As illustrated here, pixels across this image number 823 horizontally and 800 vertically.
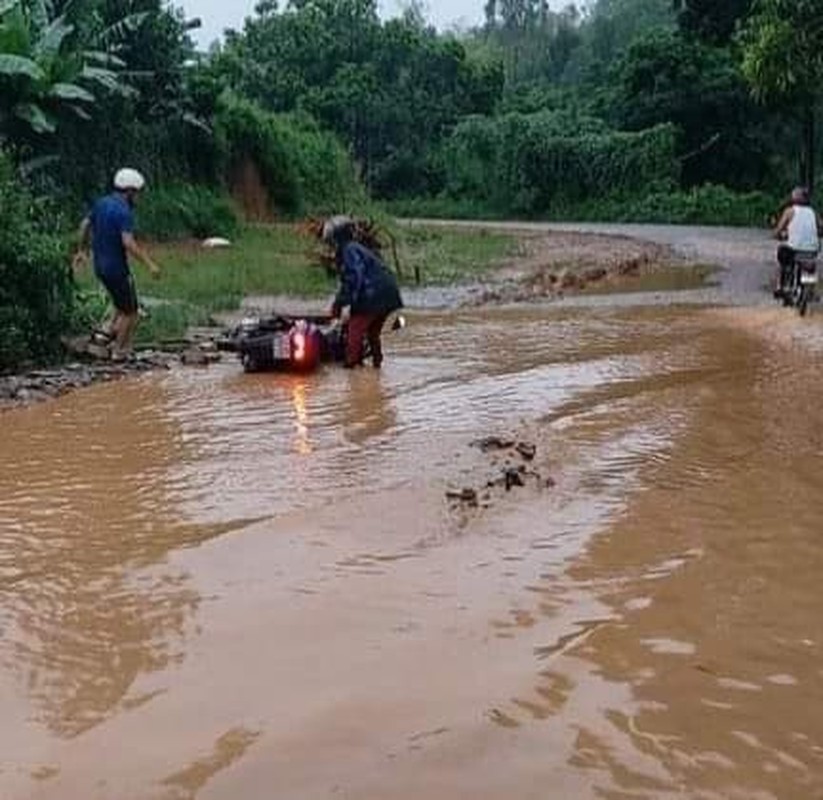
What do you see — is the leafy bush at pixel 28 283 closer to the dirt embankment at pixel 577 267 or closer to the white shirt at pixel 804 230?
A: the dirt embankment at pixel 577 267

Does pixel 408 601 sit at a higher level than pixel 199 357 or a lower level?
lower

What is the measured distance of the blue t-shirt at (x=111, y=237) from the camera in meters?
12.3

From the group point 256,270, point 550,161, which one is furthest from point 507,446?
point 550,161

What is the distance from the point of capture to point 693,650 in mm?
4859

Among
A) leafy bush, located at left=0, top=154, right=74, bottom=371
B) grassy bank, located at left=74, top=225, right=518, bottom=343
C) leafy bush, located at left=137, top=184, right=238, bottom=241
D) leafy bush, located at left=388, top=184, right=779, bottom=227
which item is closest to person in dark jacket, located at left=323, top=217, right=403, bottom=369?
leafy bush, located at left=0, top=154, right=74, bottom=371

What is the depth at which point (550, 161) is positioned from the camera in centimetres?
5116

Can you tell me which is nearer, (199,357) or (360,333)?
(360,333)

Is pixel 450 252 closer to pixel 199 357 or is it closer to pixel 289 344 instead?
pixel 199 357

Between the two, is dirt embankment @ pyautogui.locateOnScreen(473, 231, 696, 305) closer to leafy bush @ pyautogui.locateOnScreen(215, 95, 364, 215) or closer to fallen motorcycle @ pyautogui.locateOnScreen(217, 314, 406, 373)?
leafy bush @ pyautogui.locateOnScreen(215, 95, 364, 215)

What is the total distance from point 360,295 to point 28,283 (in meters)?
2.69

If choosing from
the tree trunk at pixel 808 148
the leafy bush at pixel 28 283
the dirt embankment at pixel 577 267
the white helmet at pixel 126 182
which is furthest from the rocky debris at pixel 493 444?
the tree trunk at pixel 808 148

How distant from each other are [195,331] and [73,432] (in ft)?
17.6

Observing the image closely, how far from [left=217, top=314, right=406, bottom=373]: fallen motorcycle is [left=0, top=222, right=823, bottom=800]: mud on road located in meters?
1.24

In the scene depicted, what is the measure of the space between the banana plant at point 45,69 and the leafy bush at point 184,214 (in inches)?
104
